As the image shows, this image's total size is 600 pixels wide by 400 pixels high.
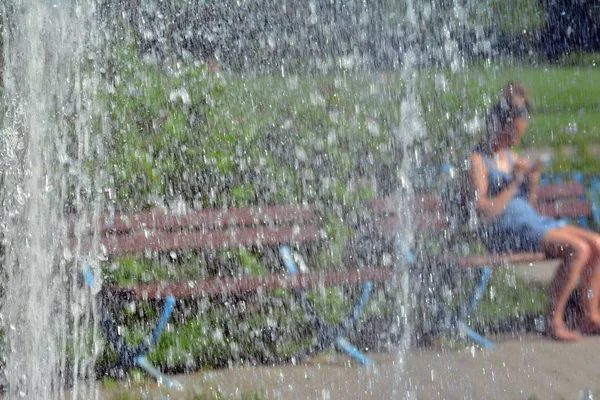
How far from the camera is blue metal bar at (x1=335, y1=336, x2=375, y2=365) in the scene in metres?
3.32

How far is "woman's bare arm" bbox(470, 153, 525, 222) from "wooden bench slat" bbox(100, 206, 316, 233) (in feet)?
2.30

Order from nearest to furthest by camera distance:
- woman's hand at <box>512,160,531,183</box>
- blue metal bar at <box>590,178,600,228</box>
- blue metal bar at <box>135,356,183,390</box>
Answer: blue metal bar at <box>135,356,183,390</box>, woman's hand at <box>512,160,531,183</box>, blue metal bar at <box>590,178,600,228</box>

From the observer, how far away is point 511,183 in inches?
148

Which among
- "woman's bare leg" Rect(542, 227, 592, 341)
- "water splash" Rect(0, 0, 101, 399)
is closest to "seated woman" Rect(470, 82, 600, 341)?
"woman's bare leg" Rect(542, 227, 592, 341)

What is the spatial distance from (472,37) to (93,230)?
5.46m

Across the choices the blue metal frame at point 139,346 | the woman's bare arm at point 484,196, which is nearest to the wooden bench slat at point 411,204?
the woman's bare arm at point 484,196

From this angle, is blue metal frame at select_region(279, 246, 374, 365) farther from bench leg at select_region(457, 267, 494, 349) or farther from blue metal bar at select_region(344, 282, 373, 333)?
bench leg at select_region(457, 267, 494, 349)

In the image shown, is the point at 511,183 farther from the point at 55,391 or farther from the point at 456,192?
the point at 55,391

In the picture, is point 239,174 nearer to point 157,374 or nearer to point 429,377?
point 157,374

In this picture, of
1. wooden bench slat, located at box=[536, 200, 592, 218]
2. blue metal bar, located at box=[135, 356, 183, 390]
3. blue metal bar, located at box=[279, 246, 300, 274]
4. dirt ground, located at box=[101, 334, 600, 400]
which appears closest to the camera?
dirt ground, located at box=[101, 334, 600, 400]

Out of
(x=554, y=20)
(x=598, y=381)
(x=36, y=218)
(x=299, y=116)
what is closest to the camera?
(x=598, y=381)

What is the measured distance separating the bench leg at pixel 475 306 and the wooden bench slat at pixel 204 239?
0.66 metres

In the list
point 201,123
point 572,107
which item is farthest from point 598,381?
point 572,107

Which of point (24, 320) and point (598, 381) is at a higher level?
point (24, 320)
